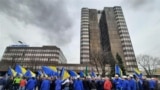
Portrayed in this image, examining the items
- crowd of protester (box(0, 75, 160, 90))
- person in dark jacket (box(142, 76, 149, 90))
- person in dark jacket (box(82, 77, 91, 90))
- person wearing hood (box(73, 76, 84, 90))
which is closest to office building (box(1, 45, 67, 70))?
crowd of protester (box(0, 75, 160, 90))

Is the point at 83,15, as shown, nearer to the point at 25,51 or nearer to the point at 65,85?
the point at 25,51

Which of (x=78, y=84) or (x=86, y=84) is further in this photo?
(x=86, y=84)

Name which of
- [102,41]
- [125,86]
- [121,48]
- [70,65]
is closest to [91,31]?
[102,41]

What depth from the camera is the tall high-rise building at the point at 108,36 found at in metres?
90.8

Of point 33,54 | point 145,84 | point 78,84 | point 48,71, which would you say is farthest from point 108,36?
point 78,84

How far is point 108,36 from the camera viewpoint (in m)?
102

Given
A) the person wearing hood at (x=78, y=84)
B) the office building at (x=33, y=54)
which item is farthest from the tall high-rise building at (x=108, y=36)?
the person wearing hood at (x=78, y=84)

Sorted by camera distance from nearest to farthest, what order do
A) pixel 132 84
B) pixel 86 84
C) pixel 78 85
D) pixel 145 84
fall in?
pixel 78 85 < pixel 132 84 < pixel 86 84 < pixel 145 84

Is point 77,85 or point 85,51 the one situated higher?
point 85,51

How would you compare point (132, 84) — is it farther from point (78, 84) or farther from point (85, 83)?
point (78, 84)

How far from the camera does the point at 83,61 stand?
87500mm

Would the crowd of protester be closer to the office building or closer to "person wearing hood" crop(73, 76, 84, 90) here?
"person wearing hood" crop(73, 76, 84, 90)

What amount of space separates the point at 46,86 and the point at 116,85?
262 inches

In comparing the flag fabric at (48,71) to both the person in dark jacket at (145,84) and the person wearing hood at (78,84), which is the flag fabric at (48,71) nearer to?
the person wearing hood at (78,84)
